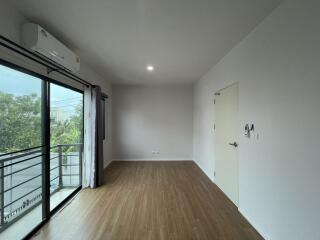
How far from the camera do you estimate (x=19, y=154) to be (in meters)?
2.14

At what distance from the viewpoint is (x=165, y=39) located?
107 inches

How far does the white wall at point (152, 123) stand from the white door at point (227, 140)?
2.46m

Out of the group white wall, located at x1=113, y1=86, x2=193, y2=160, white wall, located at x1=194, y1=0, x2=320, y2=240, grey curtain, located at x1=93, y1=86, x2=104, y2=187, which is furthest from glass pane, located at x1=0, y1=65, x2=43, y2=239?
white wall, located at x1=113, y1=86, x2=193, y2=160

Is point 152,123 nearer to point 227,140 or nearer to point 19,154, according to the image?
point 227,140

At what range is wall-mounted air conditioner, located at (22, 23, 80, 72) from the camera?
2.02 m

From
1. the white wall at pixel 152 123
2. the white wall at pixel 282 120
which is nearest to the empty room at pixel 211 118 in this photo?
the white wall at pixel 282 120

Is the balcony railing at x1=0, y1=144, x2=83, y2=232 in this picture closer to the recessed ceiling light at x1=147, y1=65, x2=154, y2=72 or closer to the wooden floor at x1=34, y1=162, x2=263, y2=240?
the wooden floor at x1=34, y1=162, x2=263, y2=240

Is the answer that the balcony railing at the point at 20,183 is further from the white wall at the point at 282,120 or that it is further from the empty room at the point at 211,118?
the white wall at the point at 282,120

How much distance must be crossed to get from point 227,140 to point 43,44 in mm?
3126

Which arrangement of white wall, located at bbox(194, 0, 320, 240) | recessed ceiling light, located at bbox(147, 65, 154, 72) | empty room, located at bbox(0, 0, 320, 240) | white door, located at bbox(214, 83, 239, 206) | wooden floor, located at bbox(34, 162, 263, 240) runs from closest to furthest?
1. white wall, located at bbox(194, 0, 320, 240)
2. empty room, located at bbox(0, 0, 320, 240)
3. wooden floor, located at bbox(34, 162, 263, 240)
4. white door, located at bbox(214, 83, 239, 206)
5. recessed ceiling light, located at bbox(147, 65, 154, 72)

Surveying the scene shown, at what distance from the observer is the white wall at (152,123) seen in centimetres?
637

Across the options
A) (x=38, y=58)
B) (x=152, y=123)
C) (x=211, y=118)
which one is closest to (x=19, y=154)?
(x=38, y=58)

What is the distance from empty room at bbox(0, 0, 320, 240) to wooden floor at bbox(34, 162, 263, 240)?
0.02 m

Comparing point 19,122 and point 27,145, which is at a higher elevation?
point 19,122
